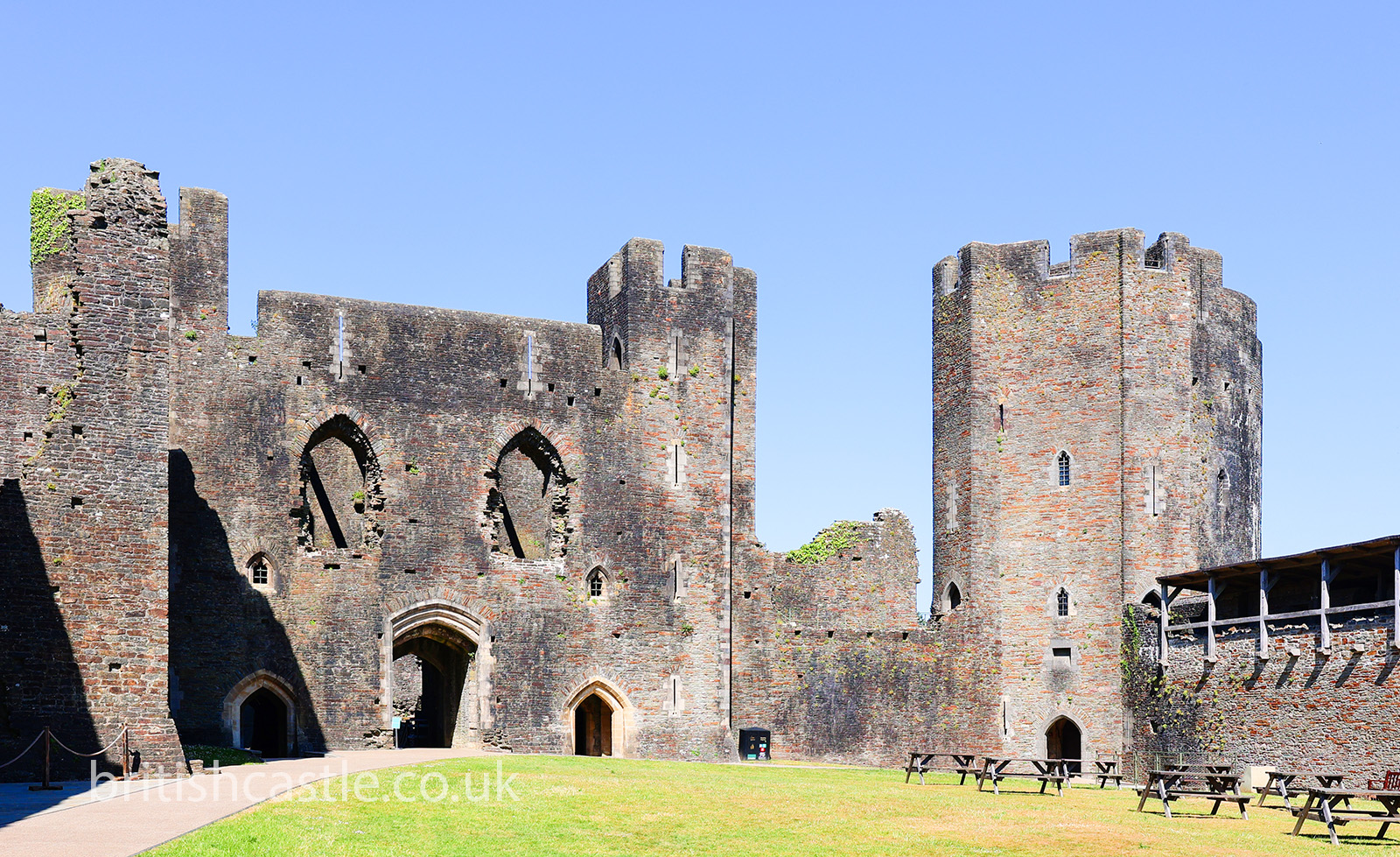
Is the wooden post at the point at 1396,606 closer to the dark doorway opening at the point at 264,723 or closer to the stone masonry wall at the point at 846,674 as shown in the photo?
the stone masonry wall at the point at 846,674

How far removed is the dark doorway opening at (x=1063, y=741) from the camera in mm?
33500

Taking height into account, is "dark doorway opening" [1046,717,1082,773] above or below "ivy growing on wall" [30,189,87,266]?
below

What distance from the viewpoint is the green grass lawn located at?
15375 mm

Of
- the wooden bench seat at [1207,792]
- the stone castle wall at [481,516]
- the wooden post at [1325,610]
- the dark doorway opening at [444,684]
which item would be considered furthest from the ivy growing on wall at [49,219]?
the wooden post at [1325,610]

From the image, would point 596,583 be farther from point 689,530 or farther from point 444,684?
Result: point 444,684

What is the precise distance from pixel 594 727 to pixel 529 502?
5464 millimetres

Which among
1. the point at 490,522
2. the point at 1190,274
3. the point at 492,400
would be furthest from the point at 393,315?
the point at 1190,274

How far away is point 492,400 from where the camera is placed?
31719mm

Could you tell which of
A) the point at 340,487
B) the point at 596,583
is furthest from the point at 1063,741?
the point at 340,487

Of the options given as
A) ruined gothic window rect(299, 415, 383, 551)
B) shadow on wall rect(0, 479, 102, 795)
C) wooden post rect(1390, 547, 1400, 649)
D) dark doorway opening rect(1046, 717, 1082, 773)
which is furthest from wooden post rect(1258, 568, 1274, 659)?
shadow on wall rect(0, 479, 102, 795)

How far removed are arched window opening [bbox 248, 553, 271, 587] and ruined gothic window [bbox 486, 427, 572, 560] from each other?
14.6 feet

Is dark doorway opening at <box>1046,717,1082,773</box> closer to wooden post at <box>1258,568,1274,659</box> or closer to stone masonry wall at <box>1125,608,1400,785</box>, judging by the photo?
stone masonry wall at <box>1125,608,1400,785</box>

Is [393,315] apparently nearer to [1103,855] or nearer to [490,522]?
A: [490,522]

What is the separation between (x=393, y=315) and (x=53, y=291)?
27.0 ft
